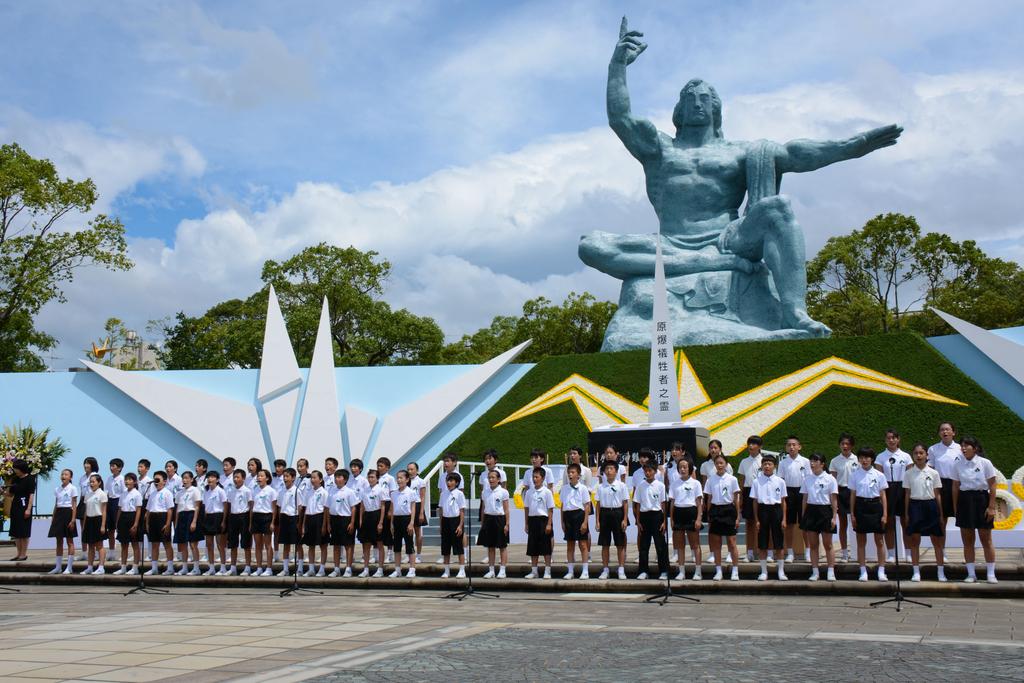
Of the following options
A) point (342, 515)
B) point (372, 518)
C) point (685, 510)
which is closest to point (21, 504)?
point (342, 515)

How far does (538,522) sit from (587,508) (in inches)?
22.1

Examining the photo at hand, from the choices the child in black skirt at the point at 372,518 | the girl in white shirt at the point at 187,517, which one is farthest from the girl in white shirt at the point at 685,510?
the girl in white shirt at the point at 187,517

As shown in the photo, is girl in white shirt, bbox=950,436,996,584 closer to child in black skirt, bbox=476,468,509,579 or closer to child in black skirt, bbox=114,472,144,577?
child in black skirt, bbox=476,468,509,579

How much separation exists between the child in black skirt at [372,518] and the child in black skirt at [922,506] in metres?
5.55

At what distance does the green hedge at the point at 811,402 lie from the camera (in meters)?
Answer: 15.7

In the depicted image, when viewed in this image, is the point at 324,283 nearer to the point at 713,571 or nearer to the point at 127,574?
the point at 127,574

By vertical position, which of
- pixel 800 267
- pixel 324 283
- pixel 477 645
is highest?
Answer: pixel 324 283

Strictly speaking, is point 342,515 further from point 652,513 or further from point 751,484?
point 751,484

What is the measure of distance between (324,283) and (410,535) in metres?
25.5

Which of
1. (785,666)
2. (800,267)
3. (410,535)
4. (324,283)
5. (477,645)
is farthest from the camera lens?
(324,283)

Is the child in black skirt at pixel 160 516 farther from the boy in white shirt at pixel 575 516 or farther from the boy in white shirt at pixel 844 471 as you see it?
the boy in white shirt at pixel 844 471

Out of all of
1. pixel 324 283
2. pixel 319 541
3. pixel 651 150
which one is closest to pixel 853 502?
pixel 319 541

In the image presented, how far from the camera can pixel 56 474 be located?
19.1 m

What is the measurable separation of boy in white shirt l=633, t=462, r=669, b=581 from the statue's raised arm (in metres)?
13.9
